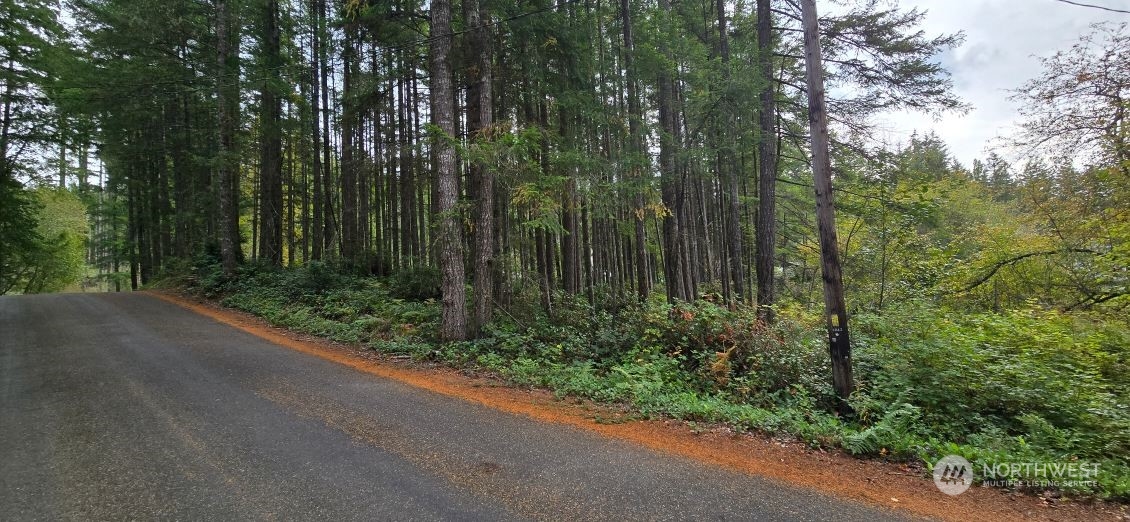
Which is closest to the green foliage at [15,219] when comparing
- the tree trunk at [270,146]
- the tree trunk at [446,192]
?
the tree trunk at [270,146]

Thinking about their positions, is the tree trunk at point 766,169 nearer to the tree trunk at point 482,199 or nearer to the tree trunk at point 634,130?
the tree trunk at point 634,130

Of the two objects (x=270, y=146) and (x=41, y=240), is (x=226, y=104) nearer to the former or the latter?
(x=270, y=146)

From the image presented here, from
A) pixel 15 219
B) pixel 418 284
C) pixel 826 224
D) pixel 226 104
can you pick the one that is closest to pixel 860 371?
pixel 826 224

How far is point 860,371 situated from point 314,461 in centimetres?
738

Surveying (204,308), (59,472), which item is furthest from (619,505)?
(204,308)

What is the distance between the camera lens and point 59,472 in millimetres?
3375

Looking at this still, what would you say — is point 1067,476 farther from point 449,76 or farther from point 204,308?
point 204,308

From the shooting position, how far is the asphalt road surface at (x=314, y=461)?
2934mm

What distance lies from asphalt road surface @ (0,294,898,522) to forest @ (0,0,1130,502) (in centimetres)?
162

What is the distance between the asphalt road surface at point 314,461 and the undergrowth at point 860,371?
60.4 inches

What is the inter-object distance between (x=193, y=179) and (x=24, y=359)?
16026 millimetres

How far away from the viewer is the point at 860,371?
6.43m

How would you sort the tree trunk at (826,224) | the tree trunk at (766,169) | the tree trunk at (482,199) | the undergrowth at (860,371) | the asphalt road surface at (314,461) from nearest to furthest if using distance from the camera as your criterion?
the asphalt road surface at (314,461)
the undergrowth at (860,371)
the tree trunk at (826,224)
the tree trunk at (482,199)
the tree trunk at (766,169)

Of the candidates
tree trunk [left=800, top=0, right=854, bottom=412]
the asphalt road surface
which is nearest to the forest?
tree trunk [left=800, top=0, right=854, bottom=412]
